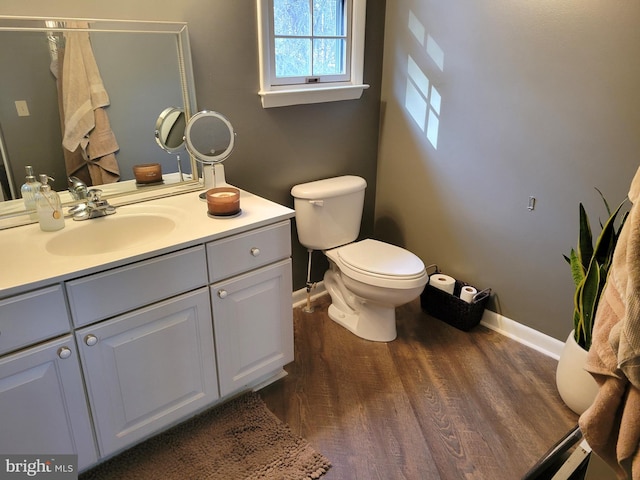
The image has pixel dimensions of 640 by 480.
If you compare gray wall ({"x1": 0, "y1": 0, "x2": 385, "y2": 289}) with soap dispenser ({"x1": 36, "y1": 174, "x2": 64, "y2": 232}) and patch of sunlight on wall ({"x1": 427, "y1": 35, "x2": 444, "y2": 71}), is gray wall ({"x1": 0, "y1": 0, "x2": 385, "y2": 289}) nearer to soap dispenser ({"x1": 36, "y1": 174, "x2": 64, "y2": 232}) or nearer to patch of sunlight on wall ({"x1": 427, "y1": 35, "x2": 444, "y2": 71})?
patch of sunlight on wall ({"x1": 427, "y1": 35, "x2": 444, "y2": 71})

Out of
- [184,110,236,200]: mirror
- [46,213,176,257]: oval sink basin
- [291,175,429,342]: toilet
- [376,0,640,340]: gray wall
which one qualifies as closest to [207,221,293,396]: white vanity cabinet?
[46,213,176,257]: oval sink basin

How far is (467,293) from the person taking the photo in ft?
8.07

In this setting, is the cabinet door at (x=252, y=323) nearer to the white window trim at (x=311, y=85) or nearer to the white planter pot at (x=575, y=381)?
the white window trim at (x=311, y=85)

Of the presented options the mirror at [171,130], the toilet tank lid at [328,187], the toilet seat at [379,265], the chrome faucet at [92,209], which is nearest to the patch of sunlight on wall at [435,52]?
the toilet tank lid at [328,187]

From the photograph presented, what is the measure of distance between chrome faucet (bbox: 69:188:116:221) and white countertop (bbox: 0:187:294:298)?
2 centimetres

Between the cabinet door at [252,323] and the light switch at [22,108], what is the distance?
2.93 feet

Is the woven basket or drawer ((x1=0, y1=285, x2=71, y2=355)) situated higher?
drawer ((x1=0, y1=285, x2=71, y2=355))

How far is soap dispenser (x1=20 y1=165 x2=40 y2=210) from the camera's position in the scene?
1.66 metres

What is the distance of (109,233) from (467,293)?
1.76 m

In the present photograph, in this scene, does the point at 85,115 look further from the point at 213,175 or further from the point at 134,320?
the point at 134,320

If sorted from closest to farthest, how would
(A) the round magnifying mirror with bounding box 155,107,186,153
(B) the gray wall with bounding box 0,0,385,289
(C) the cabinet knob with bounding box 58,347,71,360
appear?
(C) the cabinet knob with bounding box 58,347,71,360
(B) the gray wall with bounding box 0,0,385,289
(A) the round magnifying mirror with bounding box 155,107,186,153

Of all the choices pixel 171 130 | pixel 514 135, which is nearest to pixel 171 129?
pixel 171 130

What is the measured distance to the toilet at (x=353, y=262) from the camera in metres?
2.22

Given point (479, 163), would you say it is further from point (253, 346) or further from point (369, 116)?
point (253, 346)
